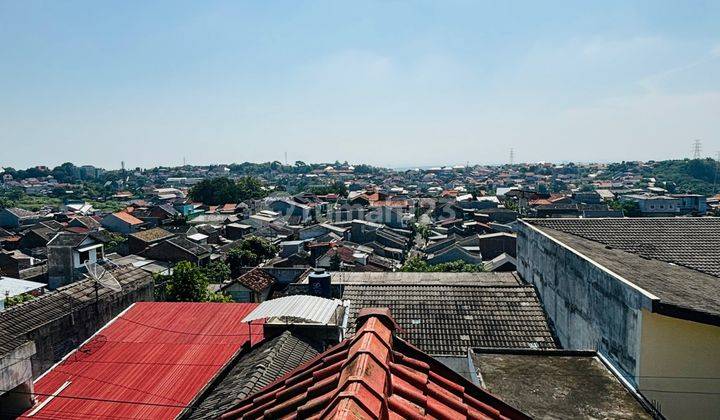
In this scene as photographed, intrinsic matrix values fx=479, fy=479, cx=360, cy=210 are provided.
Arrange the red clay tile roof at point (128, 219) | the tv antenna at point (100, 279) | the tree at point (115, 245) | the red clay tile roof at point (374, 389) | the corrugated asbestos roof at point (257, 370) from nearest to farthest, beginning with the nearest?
the red clay tile roof at point (374, 389)
the corrugated asbestos roof at point (257, 370)
the tv antenna at point (100, 279)
the tree at point (115, 245)
the red clay tile roof at point (128, 219)

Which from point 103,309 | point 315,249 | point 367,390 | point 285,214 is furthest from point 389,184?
point 367,390

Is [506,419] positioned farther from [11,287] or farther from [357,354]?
[11,287]

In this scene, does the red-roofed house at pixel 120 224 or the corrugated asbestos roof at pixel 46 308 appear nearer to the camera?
the corrugated asbestos roof at pixel 46 308

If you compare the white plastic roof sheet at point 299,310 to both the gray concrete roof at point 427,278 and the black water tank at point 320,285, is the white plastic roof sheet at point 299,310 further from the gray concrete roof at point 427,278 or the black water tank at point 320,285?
the gray concrete roof at point 427,278

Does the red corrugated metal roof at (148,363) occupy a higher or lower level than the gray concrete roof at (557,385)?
lower

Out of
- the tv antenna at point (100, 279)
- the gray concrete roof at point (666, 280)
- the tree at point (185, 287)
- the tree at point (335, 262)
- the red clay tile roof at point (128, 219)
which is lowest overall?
the tree at point (335, 262)

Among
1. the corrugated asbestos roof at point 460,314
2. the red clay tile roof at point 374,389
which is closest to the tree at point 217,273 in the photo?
the corrugated asbestos roof at point 460,314
